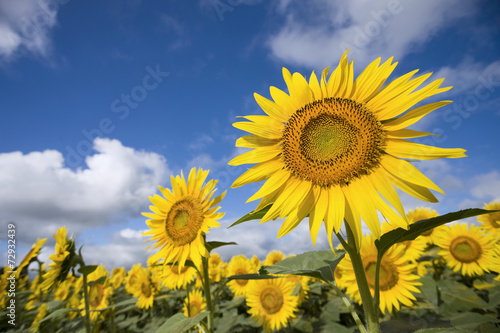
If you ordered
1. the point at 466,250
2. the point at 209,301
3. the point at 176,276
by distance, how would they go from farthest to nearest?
the point at 466,250 → the point at 176,276 → the point at 209,301

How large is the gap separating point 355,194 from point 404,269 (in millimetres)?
2626

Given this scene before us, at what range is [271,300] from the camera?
5.22m

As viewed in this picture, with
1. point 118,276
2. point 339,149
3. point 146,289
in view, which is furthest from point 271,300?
point 118,276

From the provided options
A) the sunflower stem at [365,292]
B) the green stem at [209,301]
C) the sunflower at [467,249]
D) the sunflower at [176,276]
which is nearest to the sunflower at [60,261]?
the sunflower at [176,276]

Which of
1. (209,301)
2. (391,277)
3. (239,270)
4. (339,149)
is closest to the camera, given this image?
(339,149)

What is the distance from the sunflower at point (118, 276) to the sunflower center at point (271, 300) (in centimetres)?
671

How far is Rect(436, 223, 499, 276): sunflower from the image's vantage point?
5.12m

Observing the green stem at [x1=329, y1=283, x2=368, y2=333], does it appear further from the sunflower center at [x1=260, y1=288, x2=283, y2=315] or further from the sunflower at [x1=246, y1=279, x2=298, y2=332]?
the sunflower center at [x1=260, y1=288, x2=283, y2=315]

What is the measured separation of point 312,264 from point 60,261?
396 cm

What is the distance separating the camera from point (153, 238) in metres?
3.44

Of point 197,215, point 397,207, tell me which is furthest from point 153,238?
point 397,207

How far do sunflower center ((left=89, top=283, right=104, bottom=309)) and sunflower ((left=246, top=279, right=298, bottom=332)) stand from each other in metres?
3.82

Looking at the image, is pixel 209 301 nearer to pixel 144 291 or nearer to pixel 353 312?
pixel 353 312

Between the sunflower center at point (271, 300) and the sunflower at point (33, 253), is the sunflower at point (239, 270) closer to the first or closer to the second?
the sunflower center at point (271, 300)
